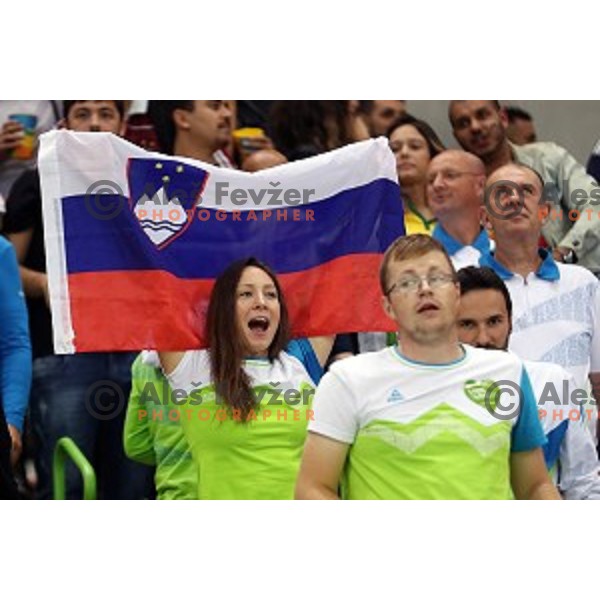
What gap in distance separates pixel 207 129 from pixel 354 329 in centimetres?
97

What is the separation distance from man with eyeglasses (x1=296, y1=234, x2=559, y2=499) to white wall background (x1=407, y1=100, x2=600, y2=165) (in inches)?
59.1

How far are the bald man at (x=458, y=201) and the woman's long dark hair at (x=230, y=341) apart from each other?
69 cm

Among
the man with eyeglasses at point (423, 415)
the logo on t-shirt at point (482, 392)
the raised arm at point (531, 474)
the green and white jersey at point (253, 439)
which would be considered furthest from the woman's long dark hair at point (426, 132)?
the raised arm at point (531, 474)

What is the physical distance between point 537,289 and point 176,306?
47.6 inches

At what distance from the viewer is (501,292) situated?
564 cm

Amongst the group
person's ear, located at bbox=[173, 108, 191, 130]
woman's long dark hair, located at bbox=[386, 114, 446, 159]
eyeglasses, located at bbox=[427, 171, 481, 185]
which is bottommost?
eyeglasses, located at bbox=[427, 171, 481, 185]

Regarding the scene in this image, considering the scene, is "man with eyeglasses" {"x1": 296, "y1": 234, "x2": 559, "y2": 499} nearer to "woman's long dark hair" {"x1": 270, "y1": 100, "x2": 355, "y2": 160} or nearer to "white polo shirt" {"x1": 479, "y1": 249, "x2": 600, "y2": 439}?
"white polo shirt" {"x1": 479, "y1": 249, "x2": 600, "y2": 439}

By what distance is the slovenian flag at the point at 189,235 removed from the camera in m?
5.77

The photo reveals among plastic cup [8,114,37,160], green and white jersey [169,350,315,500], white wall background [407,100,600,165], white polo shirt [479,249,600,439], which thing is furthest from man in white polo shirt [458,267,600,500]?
plastic cup [8,114,37,160]

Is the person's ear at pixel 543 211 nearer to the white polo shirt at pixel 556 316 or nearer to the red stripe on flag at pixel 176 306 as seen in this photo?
the white polo shirt at pixel 556 316

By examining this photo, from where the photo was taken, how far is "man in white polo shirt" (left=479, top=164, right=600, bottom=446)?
5844 millimetres

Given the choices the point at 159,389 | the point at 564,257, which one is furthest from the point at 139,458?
the point at 564,257

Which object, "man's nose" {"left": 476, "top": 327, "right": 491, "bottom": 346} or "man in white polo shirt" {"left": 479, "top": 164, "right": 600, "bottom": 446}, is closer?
"man's nose" {"left": 476, "top": 327, "right": 491, "bottom": 346}

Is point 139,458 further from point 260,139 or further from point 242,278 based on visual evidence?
point 260,139
